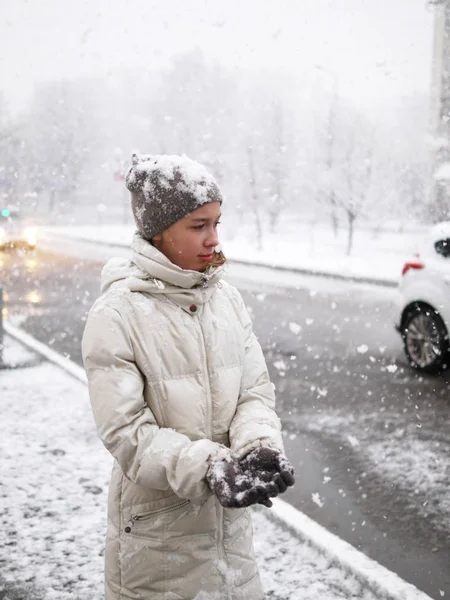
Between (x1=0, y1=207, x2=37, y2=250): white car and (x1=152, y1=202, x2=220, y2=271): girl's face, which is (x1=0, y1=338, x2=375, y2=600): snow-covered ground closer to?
(x1=152, y1=202, x2=220, y2=271): girl's face

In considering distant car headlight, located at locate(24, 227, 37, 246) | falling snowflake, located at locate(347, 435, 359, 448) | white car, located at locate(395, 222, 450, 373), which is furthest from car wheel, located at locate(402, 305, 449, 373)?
distant car headlight, located at locate(24, 227, 37, 246)

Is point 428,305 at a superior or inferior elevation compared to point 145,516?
inferior

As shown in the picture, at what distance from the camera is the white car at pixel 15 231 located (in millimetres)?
22359

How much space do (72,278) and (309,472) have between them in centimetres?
1166

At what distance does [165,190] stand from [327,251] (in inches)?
891

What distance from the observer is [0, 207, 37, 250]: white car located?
73.4ft

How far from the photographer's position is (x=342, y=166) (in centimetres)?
2273

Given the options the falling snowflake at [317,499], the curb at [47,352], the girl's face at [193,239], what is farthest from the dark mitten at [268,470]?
the curb at [47,352]

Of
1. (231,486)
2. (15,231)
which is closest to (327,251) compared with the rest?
(15,231)

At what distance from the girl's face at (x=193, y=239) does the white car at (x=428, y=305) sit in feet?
16.5

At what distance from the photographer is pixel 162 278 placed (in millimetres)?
1907

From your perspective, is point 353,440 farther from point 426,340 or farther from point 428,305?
point 428,305

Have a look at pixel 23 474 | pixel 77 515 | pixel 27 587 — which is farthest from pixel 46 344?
pixel 27 587

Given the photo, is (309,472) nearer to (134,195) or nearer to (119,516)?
(119,516)
